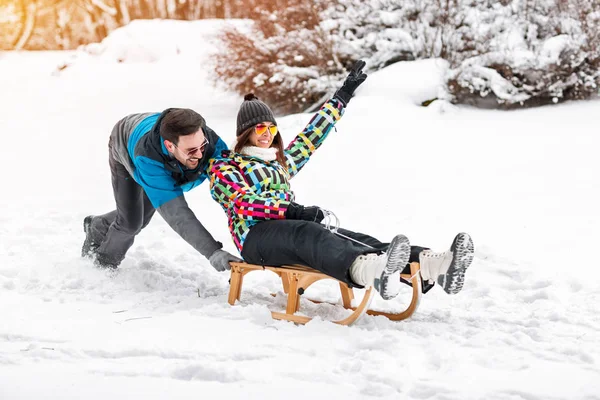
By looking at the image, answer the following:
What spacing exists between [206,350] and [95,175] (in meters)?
4.84

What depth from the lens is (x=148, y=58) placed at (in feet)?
43.6

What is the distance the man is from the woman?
0.43 feet

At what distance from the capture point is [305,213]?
303 centimetres

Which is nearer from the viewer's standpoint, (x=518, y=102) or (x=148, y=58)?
(x=518, y=102)

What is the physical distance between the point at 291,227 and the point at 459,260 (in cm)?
71

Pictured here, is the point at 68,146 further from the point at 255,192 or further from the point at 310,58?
the point at 255,192

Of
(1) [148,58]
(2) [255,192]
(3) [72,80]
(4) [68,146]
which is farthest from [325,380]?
(1) [148,58]

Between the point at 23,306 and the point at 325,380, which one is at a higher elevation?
the point at 325,380

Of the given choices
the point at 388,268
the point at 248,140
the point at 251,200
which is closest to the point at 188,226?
the point at 251,200

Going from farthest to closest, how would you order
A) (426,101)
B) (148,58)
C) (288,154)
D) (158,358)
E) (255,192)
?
(148,58) < (426,101) < (288,154) < (255,192) < (158,358)

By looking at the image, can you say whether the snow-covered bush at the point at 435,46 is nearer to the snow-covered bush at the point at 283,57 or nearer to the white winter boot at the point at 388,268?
the snow-covered bush at the point at 283,57

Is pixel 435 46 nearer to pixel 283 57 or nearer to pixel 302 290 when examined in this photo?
pixel 283 57

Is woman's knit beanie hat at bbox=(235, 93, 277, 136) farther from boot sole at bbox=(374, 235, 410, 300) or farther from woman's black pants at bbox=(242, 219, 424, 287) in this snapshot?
boot sole at bbox=(374, 235, 410, 300)

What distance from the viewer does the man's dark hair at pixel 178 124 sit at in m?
3.22
